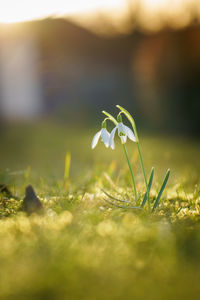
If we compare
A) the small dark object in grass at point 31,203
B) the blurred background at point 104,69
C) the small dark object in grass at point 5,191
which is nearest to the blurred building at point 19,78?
the blurred background at point 104,69

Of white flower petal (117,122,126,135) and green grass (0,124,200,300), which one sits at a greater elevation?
white flower petal (117,122,126,135)

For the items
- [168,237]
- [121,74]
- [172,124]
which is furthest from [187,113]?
[168,237]

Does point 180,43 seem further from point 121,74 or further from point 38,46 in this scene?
point 38,46

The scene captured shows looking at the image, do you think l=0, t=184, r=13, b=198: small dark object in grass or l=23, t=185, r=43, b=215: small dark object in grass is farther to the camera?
l=0, t=184, r=13, b=198: small dark object in grass

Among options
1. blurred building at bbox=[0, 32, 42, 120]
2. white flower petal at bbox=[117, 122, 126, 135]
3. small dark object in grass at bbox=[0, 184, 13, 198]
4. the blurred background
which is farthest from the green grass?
blurred building at bbox=[0, 32, 42, 120]

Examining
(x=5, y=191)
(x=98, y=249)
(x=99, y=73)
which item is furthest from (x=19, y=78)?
(x=98, y=249)

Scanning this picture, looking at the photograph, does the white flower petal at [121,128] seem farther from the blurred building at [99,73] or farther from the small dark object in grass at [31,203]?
the blurred building at [99,73]

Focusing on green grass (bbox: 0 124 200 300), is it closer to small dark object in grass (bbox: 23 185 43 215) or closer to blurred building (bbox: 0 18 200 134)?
small dark object in grass (bbox: 23 185 43 215)

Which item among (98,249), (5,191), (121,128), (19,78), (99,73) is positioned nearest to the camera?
(98,249)

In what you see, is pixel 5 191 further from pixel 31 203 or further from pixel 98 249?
pixel 98 249
